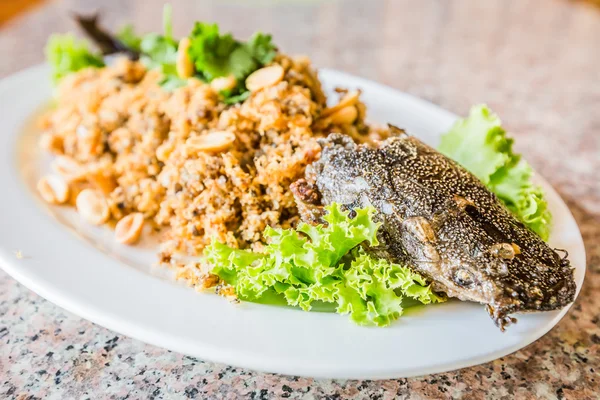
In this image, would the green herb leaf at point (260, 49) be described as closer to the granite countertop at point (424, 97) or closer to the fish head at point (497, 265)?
the fish head at point (497, 265)

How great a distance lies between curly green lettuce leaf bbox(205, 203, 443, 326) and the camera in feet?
5.41

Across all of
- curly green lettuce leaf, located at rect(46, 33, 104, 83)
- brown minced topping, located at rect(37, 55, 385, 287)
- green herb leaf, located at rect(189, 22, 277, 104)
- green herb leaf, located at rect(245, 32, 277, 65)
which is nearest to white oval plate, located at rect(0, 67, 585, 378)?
brown minced topping, located at rect(37, 55, 385, 287)

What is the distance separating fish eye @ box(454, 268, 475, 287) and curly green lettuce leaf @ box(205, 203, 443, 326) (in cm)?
10

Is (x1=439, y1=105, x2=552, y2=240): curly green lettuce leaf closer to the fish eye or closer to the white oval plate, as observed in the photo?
the white oval plate

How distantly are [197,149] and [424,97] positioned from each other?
6.82 feet

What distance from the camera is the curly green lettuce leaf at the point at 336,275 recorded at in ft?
5.41

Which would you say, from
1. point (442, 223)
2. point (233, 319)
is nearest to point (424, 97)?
point (442, 223)

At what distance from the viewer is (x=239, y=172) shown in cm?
208

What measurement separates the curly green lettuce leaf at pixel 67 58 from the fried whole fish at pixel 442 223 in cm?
183

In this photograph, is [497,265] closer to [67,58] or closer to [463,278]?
[463,278]

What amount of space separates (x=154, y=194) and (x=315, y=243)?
858 millimetres

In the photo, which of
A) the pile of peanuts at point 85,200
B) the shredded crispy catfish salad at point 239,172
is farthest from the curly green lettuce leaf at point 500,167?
the pile of peanuts at point 85,200

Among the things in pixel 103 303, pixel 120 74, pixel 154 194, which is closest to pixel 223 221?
pixel 154 194

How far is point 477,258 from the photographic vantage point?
5.24ft
